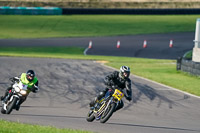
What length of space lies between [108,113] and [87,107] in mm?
3386

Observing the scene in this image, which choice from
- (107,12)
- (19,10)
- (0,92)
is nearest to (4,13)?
(19,10)

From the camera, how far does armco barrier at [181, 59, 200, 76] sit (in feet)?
79.9

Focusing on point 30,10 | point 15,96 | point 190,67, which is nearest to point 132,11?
point 30,10

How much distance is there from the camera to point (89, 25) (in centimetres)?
5512

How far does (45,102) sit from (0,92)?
2.64 meters

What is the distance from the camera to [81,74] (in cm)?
2488

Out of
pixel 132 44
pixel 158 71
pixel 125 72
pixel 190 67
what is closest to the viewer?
pixel 125 72

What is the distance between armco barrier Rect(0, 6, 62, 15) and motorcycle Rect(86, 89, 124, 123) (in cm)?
4538

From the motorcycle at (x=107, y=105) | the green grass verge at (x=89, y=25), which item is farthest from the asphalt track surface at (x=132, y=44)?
the motorcycle at (x=107, y=105)

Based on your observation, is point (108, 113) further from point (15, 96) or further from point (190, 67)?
point (190, 67)

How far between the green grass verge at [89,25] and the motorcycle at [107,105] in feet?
123

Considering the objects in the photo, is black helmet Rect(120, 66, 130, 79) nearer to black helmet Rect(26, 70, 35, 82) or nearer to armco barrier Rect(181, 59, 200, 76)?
black helmet Rect(26, 70, 35, 82)

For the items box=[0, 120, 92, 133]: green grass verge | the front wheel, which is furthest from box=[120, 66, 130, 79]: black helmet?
Result: box=[0, 120, 92, 133]: green grass verge

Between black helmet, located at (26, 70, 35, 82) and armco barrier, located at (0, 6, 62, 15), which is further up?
black helmet, located at (26, 70, 35, 82)
